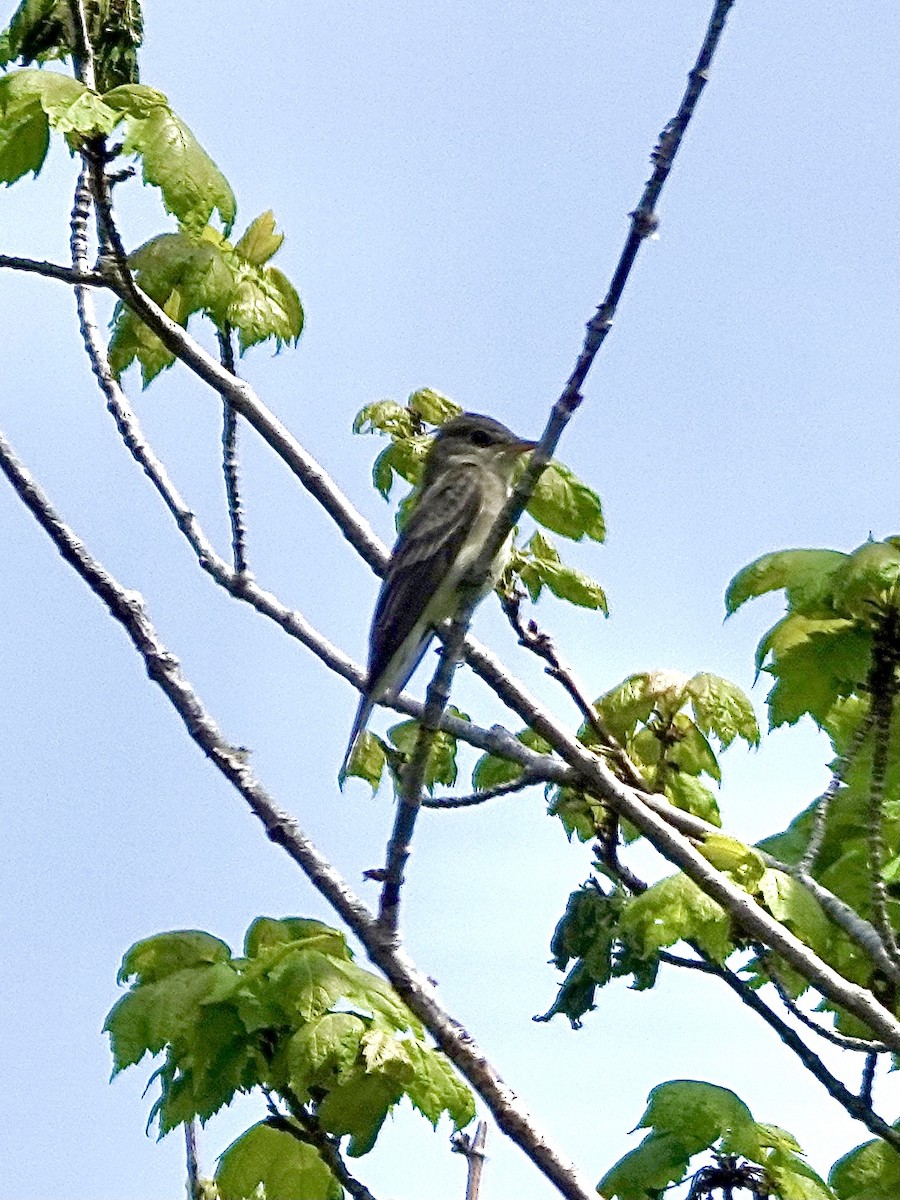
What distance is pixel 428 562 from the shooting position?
719cm

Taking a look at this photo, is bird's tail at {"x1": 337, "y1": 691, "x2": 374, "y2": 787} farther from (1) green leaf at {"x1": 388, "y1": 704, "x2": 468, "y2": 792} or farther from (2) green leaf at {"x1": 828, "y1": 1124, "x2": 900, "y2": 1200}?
(2) green leaf at {"x1": 828, "y1": 1124, "x2": 900, "y2": 1200}

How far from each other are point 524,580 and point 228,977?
8.28ft

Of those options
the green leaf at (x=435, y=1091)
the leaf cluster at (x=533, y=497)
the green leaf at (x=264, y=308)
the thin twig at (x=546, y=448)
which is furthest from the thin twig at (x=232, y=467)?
the green leaf at (x=435, y=1091)

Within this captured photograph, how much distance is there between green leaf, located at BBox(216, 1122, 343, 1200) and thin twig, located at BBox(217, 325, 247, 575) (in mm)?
2333

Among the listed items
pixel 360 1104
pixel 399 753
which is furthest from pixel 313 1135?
pixel 399 753

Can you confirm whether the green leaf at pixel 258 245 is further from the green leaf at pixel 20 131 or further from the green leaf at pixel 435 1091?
the green leaf at pixel 435 1091

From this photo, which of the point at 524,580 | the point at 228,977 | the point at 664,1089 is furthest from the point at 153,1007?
the point at 524,580

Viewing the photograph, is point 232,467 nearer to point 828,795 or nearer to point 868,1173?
point 828,795

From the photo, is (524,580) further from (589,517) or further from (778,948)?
(778,948)

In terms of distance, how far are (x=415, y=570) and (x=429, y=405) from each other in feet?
3.18

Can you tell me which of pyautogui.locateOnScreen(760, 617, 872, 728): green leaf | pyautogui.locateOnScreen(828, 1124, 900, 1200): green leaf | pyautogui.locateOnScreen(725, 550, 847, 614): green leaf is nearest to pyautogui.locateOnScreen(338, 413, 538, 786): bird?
pyautogui.locateOnScreen(725, 550, 847, 614): green leaf

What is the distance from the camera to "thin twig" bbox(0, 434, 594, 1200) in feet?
16.2

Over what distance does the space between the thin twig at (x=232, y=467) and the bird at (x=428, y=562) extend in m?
0.74

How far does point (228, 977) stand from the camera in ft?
17.1
